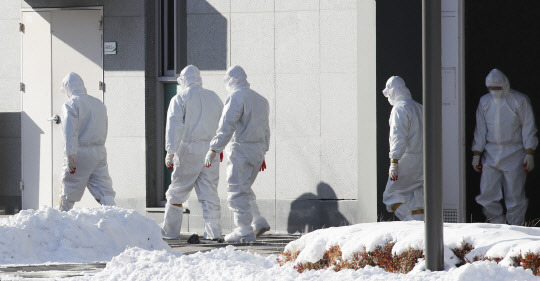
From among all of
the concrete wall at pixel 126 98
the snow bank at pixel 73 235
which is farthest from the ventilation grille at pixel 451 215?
the concrete wall at pixel 126 98

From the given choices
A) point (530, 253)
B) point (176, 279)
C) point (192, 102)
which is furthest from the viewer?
point (192, 102)

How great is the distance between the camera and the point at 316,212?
14.3m

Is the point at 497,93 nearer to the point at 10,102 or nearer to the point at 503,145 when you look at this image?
the point at 503,145

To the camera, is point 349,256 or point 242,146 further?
point 242,146

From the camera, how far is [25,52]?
16125mm

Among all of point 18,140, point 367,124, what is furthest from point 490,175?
point 18,140

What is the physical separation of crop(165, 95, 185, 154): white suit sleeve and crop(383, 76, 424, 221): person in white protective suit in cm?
243

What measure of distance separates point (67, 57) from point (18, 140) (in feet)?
4.77

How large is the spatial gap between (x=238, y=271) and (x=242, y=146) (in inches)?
194

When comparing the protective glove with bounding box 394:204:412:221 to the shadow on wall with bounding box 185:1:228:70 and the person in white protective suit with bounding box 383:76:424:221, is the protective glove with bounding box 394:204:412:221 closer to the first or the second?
the person in white protective suit with bounding box 383:76:424:221

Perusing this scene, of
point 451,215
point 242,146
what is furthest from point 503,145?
point 242,146

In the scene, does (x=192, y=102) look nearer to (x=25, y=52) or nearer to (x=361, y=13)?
(x=361, y=13)

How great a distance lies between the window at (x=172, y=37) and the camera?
50.6 feet

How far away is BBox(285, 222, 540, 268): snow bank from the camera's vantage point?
23.2 feet
